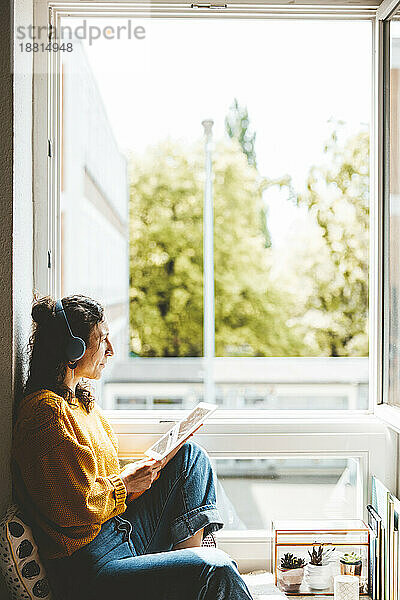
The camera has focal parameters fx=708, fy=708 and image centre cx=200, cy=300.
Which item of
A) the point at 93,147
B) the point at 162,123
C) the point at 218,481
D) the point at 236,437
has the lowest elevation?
the point at 218,481

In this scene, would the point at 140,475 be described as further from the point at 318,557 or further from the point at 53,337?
the point at 318,557

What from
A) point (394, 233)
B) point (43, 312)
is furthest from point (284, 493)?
point (43, 312)

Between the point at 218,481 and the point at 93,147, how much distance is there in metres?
3.95

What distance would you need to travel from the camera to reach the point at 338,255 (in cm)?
900

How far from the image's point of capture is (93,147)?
19.4ft

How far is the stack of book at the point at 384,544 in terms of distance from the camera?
220 centimetres

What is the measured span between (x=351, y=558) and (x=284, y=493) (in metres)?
0.38

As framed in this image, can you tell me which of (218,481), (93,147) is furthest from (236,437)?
(93,147)

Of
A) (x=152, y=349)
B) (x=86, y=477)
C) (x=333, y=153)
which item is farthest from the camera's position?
(x=152, y=349)

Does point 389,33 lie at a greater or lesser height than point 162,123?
lesser

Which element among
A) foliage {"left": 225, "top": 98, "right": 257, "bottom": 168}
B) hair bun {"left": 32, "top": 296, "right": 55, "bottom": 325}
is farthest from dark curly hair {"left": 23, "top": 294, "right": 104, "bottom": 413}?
foliage {"left": 225, "top": 98, "right": 257, "bottom": 168}

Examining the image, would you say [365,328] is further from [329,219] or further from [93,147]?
[93,147]

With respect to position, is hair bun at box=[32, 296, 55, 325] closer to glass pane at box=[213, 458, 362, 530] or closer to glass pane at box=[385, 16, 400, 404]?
glass pane at box=[213, 458, 362, 530]

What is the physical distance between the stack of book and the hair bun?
1192 millimetres
